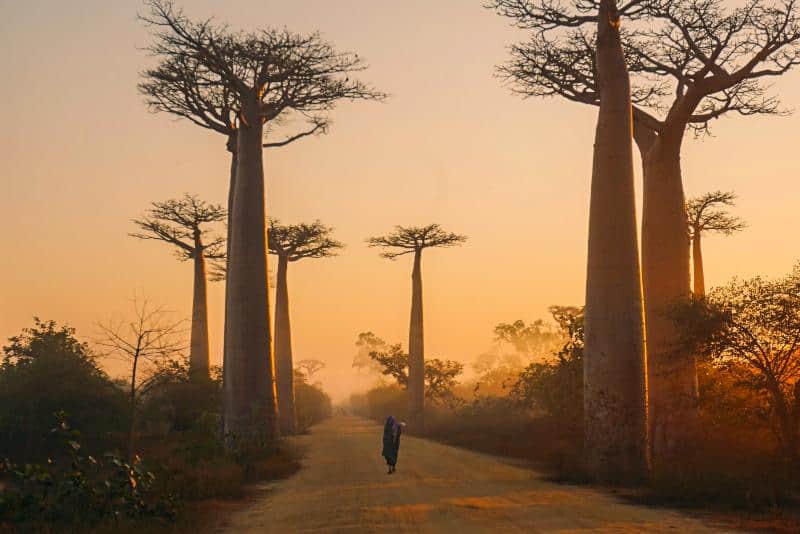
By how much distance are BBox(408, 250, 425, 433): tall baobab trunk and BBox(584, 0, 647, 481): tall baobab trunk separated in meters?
21.8

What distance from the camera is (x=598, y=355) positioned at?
1323 cm

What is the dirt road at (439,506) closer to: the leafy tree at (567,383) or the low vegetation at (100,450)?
the low vegetation at (100,450)

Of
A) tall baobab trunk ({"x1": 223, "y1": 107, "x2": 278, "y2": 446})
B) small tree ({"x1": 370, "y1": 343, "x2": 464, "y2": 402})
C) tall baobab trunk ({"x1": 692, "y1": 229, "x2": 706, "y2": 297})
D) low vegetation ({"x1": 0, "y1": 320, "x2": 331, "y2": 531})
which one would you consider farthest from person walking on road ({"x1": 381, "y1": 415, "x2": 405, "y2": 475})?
small tree ({"x1": 370, "y1": 343, "x2": 464, "y2": 402})

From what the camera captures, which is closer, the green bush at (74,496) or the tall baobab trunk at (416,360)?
the green bush at (74,496)

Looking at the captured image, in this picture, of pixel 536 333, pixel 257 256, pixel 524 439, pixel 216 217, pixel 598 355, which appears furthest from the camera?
pixel 536 333

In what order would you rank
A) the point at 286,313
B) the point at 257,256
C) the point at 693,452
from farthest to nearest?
the point at 286,313
the point at 257,256
the point at 693,452

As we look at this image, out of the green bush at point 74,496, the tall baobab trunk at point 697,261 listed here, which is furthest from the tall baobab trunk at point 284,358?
the green bush at point 74,496

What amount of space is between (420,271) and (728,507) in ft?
89.7

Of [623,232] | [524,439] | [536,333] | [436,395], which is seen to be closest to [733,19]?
[623,232]

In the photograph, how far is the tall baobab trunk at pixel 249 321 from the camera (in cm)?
1791

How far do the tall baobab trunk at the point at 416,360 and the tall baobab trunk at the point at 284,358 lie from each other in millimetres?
4735

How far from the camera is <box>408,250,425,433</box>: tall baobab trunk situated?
3562 cm

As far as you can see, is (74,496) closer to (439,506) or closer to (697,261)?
(439,506)

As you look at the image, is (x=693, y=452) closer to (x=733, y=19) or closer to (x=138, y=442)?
(x=733, y=19)
